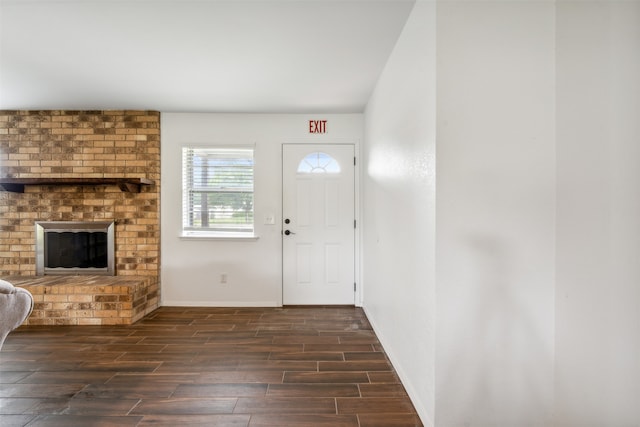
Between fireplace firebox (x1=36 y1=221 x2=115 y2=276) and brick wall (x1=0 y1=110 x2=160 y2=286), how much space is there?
0.08 meters

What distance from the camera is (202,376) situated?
7.17 ft

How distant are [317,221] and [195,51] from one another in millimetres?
2146

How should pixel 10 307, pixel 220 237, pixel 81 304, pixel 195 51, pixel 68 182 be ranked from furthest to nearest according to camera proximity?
pixel 220 237, pixel 68 182, pixel 81 304, pixel 195 51, pixel 10 307

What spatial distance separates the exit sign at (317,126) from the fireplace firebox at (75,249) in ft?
8.45

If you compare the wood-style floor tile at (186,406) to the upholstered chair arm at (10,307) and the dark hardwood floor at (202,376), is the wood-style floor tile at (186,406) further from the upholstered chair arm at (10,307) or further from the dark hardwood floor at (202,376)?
the upholstered chair arm at (10,307)

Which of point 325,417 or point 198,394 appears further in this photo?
point 198,394

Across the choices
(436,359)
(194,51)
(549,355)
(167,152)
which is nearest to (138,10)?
(194,51)

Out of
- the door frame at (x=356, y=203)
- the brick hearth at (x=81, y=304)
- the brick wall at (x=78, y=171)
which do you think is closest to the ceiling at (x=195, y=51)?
the brick wall at (x=78, y=171)

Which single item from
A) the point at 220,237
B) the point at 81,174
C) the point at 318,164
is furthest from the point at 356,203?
the point at 81,174

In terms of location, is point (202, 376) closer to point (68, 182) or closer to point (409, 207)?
point (409, 207)

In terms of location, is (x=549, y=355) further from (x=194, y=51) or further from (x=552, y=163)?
(x=194, y=51)

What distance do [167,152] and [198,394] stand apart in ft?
9.13

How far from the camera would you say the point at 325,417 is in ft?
5.78

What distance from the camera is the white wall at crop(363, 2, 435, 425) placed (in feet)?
5.29
